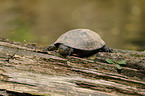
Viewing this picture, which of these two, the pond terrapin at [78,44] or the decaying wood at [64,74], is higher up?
the pond terrapin at [78,44]

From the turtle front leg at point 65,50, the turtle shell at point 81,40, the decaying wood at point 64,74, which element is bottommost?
the decaying wood at point 64,74

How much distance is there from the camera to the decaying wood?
271cm

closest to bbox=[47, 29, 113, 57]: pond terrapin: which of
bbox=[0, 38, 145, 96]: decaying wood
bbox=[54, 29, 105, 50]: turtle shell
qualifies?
bbox=[54, 29, 105, 50]: turtle shell

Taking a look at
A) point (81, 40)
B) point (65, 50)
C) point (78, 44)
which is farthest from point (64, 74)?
point (81, 40)

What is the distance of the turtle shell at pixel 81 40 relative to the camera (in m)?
3.61

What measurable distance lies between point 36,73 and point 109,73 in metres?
1.77

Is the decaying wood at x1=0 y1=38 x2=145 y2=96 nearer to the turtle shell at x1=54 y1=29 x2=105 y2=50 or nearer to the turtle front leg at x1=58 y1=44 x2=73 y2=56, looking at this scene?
the turtle front leg at x1=58 y1=44 x2=73 y2=56

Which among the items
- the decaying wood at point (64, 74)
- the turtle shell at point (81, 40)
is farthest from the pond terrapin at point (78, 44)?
the decaying wood at point (64, 74)

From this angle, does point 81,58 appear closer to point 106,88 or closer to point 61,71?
point 61,71

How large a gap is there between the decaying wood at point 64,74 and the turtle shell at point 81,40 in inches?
13.0

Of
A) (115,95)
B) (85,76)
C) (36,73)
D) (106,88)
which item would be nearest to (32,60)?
(36,73)

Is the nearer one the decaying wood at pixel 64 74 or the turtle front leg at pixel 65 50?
the decaying wood at pixel 64 74

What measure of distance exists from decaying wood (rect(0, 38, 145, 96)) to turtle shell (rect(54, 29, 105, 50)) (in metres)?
0.33

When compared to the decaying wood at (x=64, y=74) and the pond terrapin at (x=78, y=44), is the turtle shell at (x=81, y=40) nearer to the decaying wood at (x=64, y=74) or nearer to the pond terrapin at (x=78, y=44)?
the pond terrapin at (x=78, y=44)
